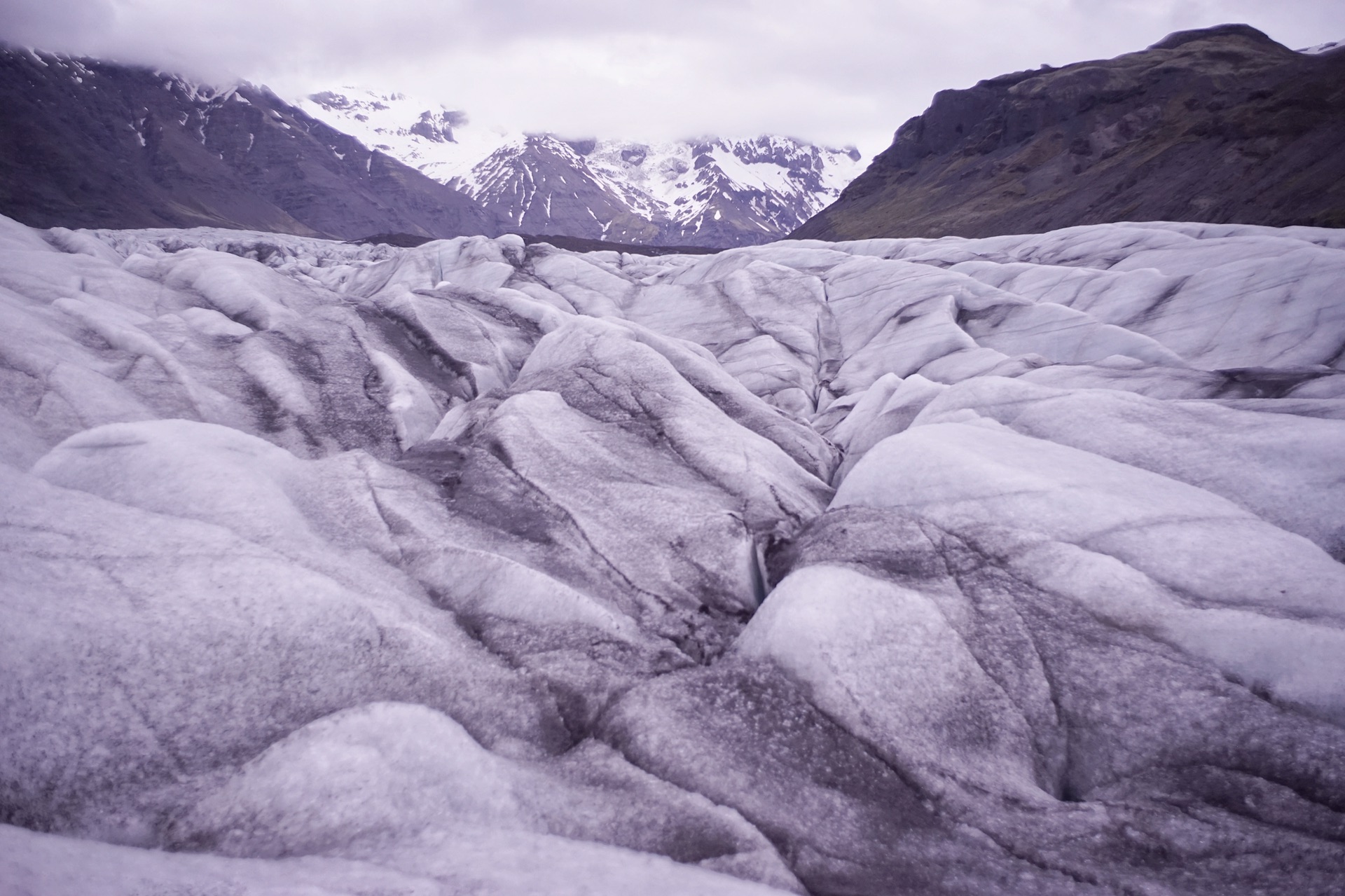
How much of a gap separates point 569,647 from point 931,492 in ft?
19.6

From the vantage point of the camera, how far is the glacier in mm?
5039

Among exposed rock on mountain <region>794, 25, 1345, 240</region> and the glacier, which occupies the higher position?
exposed rock on mountain <region>794, 25, 1345, 240</region>

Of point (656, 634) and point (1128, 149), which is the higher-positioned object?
point (1128, 149)

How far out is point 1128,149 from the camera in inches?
3346

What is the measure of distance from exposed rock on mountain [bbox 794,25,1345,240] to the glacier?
177 ft

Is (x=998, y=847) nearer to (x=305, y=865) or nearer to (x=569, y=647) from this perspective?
(x=569, y=647)

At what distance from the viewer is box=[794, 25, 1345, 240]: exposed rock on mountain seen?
5675 cm

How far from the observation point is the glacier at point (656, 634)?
16.5 feet

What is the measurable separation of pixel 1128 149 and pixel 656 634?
350 ft

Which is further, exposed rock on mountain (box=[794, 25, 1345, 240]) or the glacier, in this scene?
exposed rock on mountain (box=[794, 25, 1345, 240])

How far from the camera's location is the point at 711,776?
5961mm

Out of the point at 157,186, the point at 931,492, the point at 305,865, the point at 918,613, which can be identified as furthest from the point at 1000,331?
the point at 157,186

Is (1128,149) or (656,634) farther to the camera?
(1128,149)

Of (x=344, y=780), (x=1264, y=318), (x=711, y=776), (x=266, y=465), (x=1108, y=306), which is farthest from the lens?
(x=1108, y=306)
